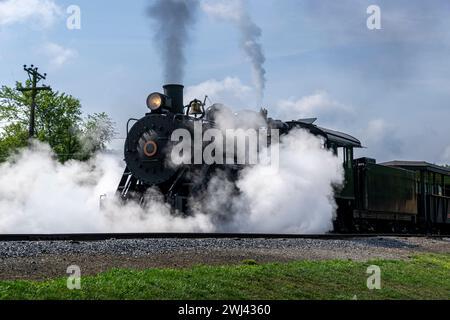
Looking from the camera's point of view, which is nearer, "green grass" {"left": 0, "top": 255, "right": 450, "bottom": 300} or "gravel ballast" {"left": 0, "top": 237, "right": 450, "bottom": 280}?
"green grass" {"left": 0, "top": 255, "right": 450, "bottom": 300}

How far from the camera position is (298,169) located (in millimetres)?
17469

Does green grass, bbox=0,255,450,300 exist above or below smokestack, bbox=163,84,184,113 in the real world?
below

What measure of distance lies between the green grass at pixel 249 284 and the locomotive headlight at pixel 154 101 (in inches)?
308

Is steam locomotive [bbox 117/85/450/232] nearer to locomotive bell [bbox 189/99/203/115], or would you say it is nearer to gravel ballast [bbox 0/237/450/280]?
locomotive bell [bbox 189/99/203/115]

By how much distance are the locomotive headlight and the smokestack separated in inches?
20.0

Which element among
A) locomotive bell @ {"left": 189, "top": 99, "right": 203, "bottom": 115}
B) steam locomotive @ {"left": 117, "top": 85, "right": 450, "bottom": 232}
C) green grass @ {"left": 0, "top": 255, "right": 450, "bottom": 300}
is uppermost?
locomotive bell @ {"left": 189, "top": 99, "right": 203, "bottom": 115}

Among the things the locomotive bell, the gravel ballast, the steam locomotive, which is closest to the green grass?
the gravel ballast

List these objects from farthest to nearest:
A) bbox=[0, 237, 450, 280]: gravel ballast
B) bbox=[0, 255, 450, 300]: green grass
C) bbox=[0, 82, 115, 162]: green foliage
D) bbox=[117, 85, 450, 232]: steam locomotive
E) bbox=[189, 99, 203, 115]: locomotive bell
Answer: bbox=[0, 82, 115, 162]: green foliage < bbox=[189, 99, 203, 115]: locomotive bell < bbox=[117, 85, 450, 232]: steam locomotive < bbox=[0, 237, 450, 280]: gravel ballast < bbox=[0, 255, 450, 300]: green grass

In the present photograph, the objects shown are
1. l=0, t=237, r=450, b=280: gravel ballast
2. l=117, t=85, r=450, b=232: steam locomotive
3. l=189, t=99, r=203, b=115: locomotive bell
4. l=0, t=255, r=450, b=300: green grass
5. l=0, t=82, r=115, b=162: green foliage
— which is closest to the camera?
l=0, t=255, r=450, b=300: green grass

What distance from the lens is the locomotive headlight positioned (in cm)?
→ 1647

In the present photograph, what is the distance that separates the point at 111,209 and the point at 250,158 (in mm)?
4008

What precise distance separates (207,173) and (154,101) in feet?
7.97

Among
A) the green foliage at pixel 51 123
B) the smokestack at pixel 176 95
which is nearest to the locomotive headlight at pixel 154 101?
the smokestack at pixel 176 95
